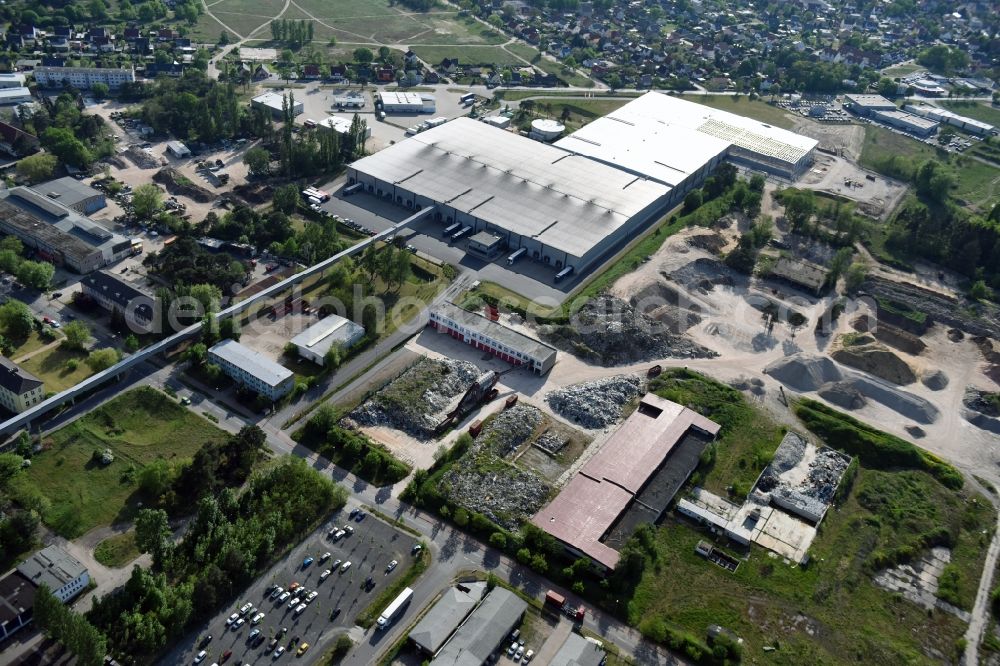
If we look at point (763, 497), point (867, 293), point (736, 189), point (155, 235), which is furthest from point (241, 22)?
point (763, 497)

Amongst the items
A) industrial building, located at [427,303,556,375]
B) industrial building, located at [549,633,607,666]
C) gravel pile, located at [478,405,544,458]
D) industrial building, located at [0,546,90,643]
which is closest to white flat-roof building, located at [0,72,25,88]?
industrial building, located at [427,303,556,375]

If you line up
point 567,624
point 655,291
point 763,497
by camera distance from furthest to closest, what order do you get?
point 655,291 < point 763,497 < point 567,624

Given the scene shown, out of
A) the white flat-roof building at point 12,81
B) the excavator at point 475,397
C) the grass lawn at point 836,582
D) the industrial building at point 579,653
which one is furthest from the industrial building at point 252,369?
the white flat-roof building at point 12,81

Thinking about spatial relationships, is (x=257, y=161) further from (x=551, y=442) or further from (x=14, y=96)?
(x=551, y=442)

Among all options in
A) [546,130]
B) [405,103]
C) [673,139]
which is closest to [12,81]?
[405,103]

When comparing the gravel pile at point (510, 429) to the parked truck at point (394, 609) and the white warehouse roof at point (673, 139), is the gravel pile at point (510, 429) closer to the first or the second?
the parked truck at point (394, 609)

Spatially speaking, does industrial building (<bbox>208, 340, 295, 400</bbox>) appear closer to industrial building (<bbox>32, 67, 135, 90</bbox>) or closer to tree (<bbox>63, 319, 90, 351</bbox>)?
tree (<bbox>63, 319, 90, 351</bbox>)

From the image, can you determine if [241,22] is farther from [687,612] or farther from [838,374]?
[687,612]
